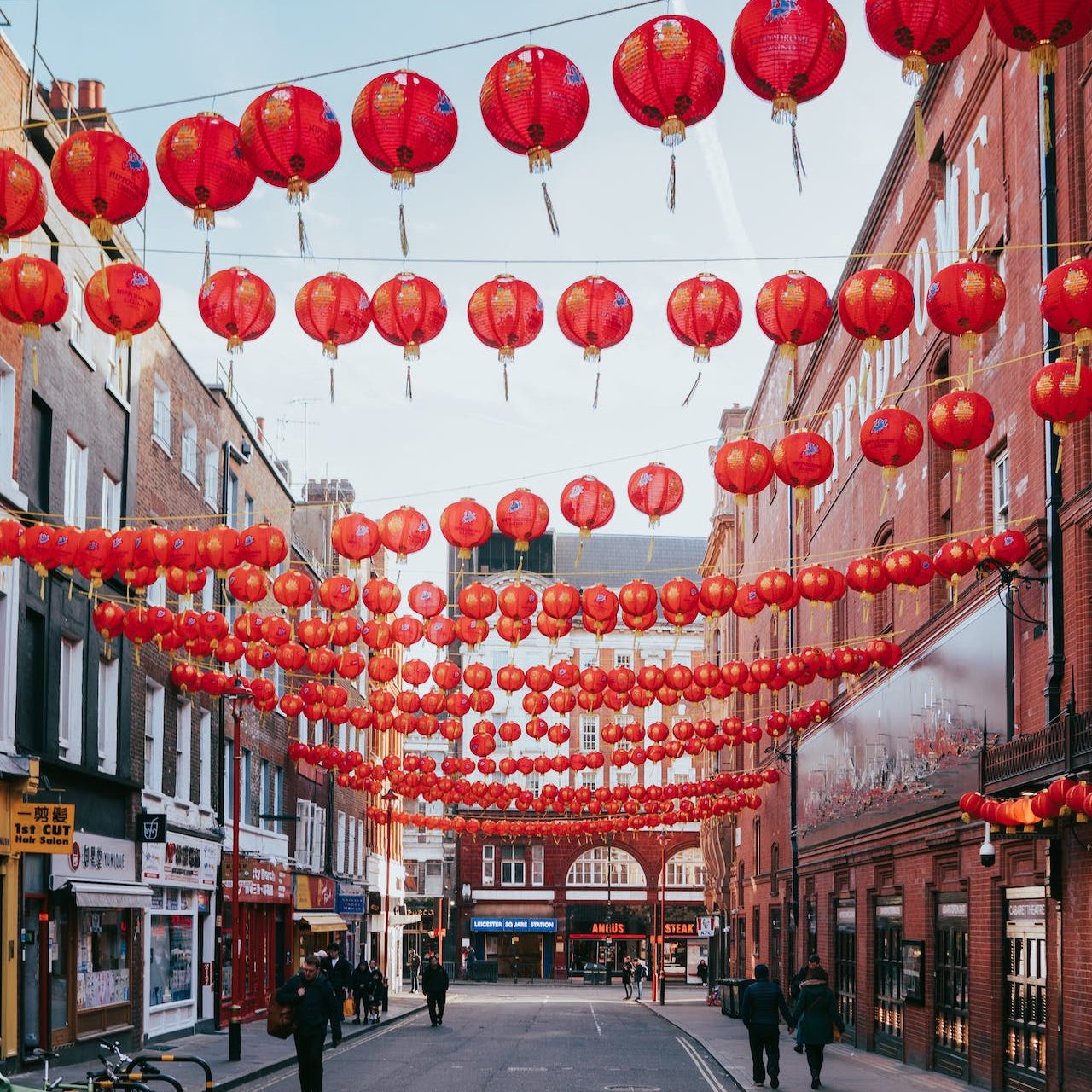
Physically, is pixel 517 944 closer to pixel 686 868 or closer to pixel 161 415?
pixel 686 868

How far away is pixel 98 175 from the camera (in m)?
11.0

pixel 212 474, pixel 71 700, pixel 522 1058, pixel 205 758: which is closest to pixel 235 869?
pixel 71 700

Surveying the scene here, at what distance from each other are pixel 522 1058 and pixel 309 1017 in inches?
472

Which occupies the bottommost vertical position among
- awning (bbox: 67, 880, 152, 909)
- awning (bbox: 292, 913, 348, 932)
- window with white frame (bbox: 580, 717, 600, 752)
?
awning (bbox: 292, 913, 348, 932)

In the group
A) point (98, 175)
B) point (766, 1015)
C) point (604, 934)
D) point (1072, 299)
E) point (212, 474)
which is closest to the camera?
point (98, 175)

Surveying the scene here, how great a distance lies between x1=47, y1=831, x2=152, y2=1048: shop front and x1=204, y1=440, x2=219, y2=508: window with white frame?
961 cm

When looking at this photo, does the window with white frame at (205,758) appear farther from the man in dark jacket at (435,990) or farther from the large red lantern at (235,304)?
the large red lantern at (235,304)

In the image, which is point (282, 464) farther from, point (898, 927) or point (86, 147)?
point (86, 147)

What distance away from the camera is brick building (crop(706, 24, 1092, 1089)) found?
57.1 feet

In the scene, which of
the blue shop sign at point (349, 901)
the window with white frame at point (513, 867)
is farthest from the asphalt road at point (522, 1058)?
the window with white frame at point (513, 867)

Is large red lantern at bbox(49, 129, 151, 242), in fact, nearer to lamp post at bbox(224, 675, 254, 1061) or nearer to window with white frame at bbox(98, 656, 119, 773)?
lamp post at bbox(224, 675, 254, 1061)

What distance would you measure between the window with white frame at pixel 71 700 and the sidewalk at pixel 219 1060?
14.8 feet

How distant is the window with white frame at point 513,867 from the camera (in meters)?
75.9

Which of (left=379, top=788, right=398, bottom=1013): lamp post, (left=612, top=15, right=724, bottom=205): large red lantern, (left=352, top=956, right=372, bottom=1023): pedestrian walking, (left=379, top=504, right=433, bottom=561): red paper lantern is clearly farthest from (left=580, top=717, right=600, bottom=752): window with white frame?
(left=612, top=15, right=724, bottom=205): large red lantern
